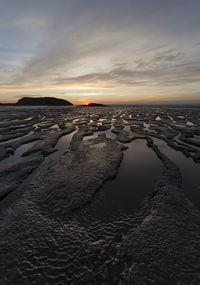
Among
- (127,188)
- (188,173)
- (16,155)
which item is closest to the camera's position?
(127,188)

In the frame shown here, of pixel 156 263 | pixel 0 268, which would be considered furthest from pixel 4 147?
pixel 156 263

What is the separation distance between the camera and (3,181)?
729 centimetres

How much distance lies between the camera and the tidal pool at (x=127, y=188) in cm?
522

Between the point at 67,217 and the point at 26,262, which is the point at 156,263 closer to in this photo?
the point at 67,217

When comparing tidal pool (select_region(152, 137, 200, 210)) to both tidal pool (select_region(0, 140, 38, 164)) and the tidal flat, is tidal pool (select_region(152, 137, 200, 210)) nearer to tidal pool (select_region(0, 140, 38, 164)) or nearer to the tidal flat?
the tidal flat

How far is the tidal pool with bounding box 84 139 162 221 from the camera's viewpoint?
522cm

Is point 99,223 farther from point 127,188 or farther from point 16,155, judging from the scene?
point 16,155

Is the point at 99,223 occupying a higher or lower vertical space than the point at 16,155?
→ lower

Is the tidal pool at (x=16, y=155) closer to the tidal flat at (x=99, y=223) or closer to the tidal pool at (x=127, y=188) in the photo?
the tidal flat at (x=99, y=223)

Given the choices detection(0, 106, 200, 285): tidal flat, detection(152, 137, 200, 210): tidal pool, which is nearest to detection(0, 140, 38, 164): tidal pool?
detection(0, 106, 200, 285): tidal flat

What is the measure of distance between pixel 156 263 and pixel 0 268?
3780mm

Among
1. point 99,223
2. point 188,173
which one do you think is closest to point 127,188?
point 99,223

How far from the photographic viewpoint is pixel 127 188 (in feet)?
22.1

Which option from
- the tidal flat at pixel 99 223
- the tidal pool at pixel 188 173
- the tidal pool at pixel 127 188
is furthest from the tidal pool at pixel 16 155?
the tidal pool at pixel 188 173
